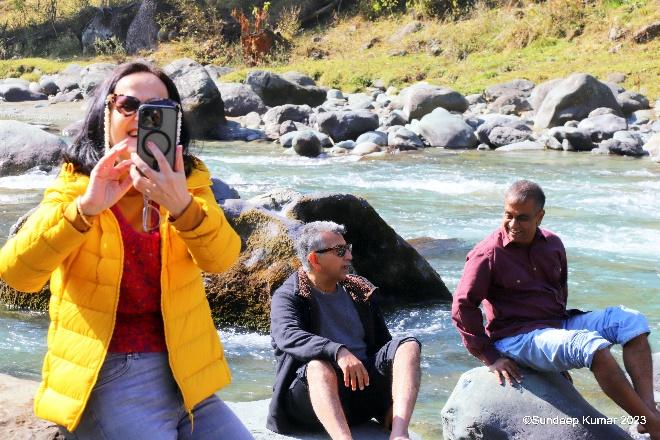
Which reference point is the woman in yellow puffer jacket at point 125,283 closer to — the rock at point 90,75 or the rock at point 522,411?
the rock at point 522,411

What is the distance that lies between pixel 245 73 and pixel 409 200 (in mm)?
16222

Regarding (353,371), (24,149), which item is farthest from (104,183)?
(24,149)

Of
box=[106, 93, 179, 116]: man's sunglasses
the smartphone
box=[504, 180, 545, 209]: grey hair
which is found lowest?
box=[504, 180, 545, 209]: grey hair

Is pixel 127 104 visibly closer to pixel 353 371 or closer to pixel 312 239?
pixel 353 371

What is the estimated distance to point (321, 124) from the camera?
64.9 ft

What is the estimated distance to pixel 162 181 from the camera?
2316mm

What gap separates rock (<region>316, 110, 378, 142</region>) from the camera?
19547 mm

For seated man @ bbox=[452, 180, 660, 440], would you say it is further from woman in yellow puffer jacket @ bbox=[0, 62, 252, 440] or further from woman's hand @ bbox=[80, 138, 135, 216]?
woman's hand @ bbox=[80, 138, 135, 216]

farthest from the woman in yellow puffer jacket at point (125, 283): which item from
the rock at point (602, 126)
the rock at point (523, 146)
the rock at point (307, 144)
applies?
the rock at point (602, 126)

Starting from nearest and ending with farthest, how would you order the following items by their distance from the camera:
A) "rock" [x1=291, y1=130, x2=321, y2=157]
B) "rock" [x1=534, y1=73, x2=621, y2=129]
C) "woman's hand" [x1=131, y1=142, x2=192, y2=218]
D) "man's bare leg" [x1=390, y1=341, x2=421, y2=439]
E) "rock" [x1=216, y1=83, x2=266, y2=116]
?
"woman's hand" [x1=131, y1=142, x2=192, y2=218] → "man's bare leg" [x1=390, y1=341, x2=421, y2=439] → "rock" [x1=291, y1=130, x2=321, y2=157] → "rock" [x1=534, y1=73, x2=621, y2=129] → "rock" [x1=216, y1=83, x2=266, y2=116]

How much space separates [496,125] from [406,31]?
13.3 meters

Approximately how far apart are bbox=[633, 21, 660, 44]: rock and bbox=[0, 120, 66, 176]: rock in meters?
16.0

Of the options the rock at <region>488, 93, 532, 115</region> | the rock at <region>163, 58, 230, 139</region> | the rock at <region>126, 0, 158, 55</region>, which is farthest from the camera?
the rock at <region>126, 0, 158, 55</region>

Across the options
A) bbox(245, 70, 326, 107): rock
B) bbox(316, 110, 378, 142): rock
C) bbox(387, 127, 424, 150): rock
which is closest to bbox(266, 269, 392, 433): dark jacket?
bbox(387, 127, 424, 150): rock
